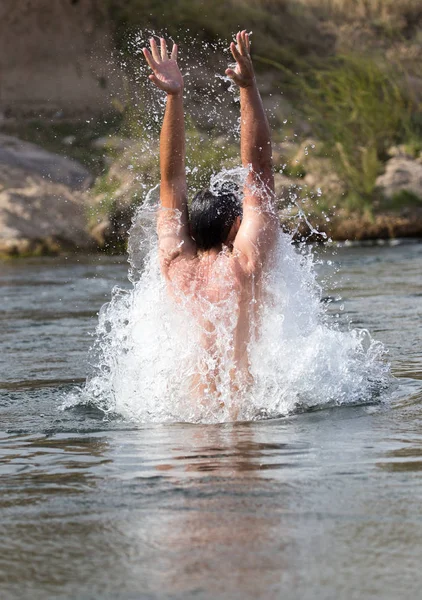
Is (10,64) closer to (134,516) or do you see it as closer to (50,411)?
(50,411)

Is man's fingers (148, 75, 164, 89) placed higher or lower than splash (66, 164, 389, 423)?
higher

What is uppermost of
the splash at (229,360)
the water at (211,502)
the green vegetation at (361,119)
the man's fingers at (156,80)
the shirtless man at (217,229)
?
the green vegetation at (361,119)

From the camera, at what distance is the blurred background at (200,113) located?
15.3 metres

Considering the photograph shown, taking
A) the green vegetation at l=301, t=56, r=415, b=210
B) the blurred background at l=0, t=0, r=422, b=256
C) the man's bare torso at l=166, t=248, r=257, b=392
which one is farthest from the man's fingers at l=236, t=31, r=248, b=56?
the green vegetation at l=301, t=56, r=415, b=210

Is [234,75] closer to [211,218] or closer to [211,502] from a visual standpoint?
[211,218]

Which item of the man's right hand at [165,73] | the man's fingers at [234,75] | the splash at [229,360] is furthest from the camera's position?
the splash at [229,360]

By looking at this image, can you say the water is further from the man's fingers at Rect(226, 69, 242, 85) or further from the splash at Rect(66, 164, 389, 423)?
the man's fingers at Rect(226, 69, 242, 85)

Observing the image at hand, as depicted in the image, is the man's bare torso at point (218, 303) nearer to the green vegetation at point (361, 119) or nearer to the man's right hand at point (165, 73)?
the man's right hand at point (165, 73)

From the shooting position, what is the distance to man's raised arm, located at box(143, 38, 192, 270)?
193 inches

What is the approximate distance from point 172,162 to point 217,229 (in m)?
0.35

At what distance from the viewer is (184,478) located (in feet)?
12.1

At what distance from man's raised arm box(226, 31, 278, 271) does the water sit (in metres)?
0.77

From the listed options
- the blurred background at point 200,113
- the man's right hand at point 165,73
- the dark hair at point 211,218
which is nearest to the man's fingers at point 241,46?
the man's right hand at point 165,73

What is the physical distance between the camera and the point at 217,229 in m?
4.98
